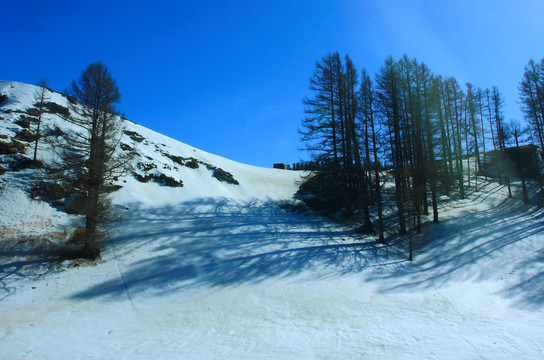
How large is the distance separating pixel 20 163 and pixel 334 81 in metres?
→ 22.2

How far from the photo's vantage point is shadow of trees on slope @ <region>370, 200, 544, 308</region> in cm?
1154

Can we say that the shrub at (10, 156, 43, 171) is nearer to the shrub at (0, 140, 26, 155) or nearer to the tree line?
the shrub at (0, 140, 26, 155)

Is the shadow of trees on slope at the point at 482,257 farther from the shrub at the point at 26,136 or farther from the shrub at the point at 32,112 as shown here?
the shrub at the point at 32,112

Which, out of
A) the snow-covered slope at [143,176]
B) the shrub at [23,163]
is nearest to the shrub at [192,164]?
the snow-covered slope at [143,176]

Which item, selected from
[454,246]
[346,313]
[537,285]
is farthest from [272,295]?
[454,246]

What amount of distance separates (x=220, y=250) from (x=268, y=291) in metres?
4.18

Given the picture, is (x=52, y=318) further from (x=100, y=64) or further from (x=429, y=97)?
(x=429, y=97)

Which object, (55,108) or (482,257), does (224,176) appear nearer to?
(55,108)

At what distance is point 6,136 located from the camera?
18.9 metres

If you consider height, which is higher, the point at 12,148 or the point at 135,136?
the point at 135,136

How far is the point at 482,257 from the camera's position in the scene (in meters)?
14.3

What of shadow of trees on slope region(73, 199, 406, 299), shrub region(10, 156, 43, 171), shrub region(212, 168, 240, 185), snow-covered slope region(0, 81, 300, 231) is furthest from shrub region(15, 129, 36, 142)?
shrub region(212, 168, 240, 185)

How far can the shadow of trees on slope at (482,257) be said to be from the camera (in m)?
11.5

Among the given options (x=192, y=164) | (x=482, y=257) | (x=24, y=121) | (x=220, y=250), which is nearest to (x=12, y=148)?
(x=24, y=121)
